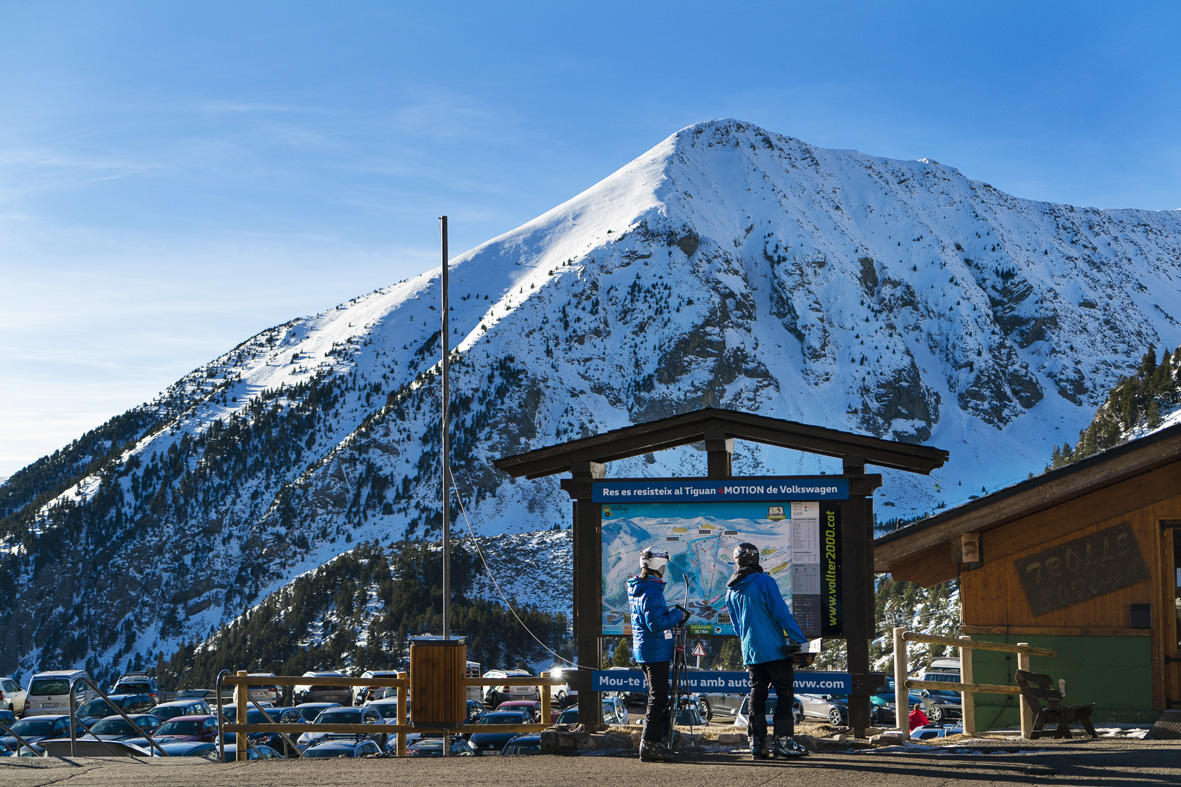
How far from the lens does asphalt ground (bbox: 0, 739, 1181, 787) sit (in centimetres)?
802

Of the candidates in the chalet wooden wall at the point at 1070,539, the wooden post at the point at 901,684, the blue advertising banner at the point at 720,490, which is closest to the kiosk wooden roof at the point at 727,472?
the blue advertising banner at the point at 720,490

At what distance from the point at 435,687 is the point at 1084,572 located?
7686mm

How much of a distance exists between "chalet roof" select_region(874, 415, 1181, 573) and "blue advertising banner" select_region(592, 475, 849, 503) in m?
1.27

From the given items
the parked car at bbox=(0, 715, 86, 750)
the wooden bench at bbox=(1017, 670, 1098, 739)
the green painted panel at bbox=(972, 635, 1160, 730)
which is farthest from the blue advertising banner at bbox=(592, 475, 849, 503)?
the parked car at bbox=(0, 715, 86, 750)

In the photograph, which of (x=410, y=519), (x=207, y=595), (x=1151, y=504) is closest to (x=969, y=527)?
(x=1151, y=504)

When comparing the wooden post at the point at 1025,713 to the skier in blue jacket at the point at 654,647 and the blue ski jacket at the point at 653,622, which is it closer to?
the skier in blue jacket at the point at 654,647

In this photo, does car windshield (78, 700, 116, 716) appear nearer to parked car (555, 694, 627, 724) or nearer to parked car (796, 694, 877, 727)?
parked car (555, 694, 627, 724)

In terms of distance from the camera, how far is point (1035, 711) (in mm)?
11305

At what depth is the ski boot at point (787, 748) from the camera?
9195 mm

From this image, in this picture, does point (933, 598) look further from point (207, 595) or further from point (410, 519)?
point (207, 595)

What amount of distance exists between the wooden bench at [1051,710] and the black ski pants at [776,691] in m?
2.69

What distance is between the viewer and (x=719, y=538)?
1246 cm

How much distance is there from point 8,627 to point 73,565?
52.9 ft

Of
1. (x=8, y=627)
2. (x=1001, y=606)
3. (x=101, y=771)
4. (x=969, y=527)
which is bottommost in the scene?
(x=8, y=627)
